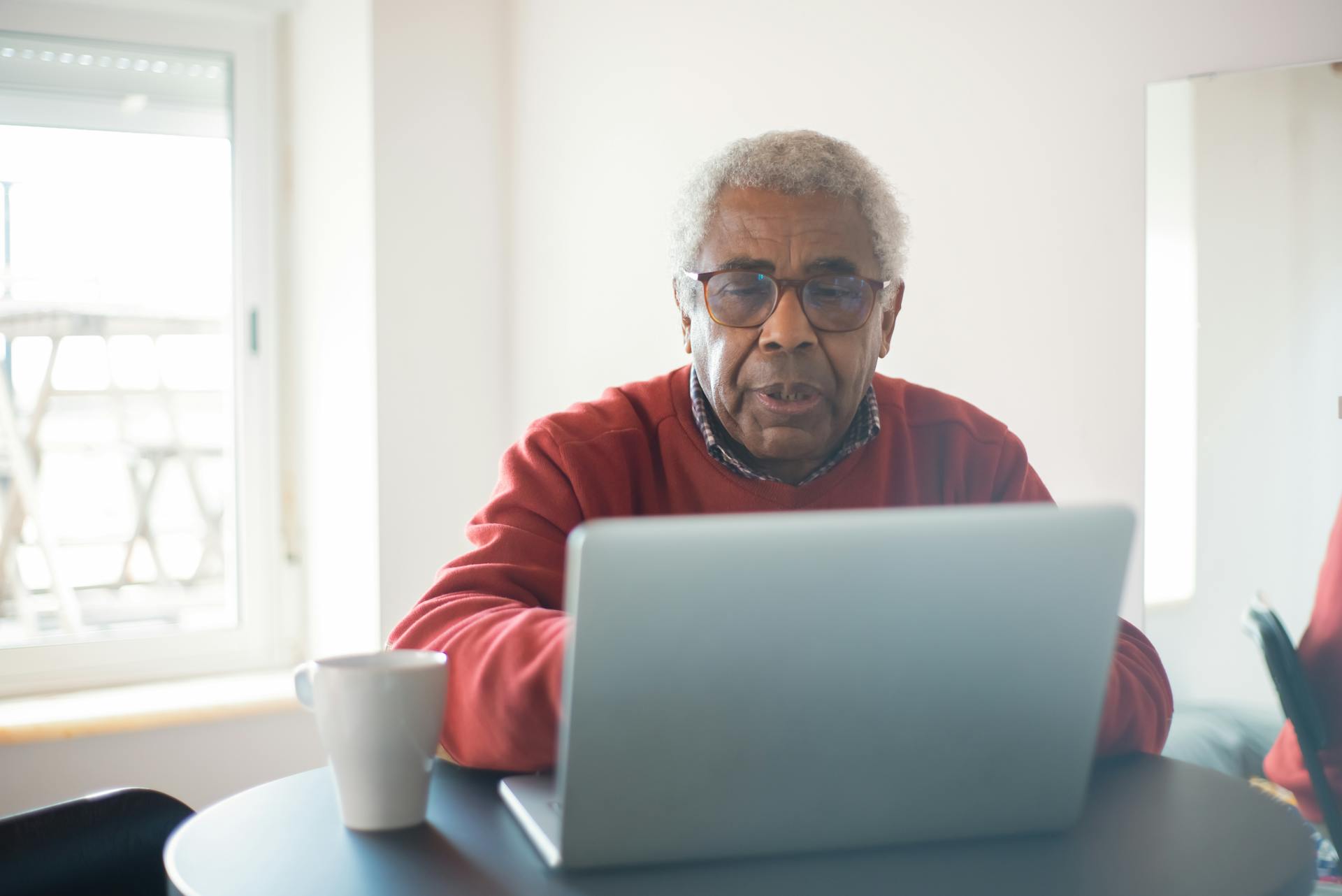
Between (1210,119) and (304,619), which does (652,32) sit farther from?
(304,619)

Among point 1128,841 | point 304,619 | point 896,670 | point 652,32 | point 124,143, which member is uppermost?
point 652,32

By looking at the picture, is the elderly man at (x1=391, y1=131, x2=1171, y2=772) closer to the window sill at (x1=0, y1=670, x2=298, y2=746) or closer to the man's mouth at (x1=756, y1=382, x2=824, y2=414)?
the man's mouth at (x1=756, y1=382, x2=824, y2=414)

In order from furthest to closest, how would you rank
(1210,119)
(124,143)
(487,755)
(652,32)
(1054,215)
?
(124,143) < (652,32) < (1054,215) < (1210,119) < (487,755)

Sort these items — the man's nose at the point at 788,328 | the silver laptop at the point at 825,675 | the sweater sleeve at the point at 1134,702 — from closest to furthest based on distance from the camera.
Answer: the silver laptop at the point at 825,675, the sweater sleeve at the point at 1134,702, the man's nose at the point at 788,328

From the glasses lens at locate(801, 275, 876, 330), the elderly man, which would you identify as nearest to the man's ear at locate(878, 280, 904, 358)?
the elderly man

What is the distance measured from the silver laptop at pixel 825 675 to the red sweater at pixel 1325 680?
41.0 inches

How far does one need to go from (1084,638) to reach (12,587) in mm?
2582

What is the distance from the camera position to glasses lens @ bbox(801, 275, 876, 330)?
1295 mm

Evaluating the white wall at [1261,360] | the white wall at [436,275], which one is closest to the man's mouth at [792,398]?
the white wall at [1261,360]

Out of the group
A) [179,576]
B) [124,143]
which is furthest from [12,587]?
[124,143]

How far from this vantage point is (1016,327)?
1.91 m

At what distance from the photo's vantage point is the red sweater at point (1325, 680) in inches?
59.3

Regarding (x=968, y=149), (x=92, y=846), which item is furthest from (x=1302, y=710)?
(x=92, y=846)

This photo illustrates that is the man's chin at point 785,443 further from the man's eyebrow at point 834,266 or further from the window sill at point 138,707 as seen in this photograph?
the window sill at point 138,707
